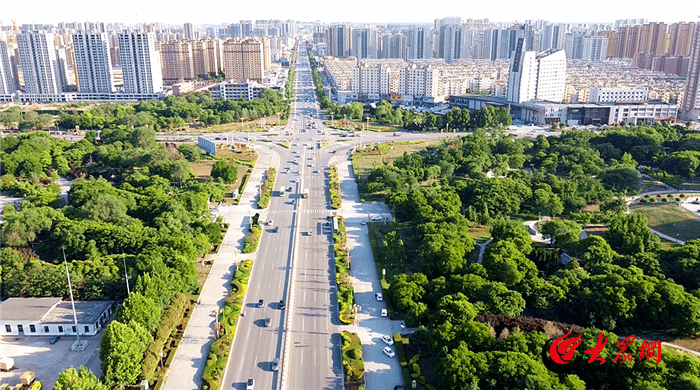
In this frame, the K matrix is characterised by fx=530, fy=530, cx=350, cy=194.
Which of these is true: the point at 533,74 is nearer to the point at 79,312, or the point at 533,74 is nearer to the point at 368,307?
the point at 368,307

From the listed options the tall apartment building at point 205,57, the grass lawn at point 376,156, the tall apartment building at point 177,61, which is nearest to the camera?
the grass lawn at point 376,156

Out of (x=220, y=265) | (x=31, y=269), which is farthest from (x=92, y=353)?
(x=220, y=265)

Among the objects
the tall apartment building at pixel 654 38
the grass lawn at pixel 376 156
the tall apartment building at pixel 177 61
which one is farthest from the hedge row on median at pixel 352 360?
the tall apartment building at pixel 654 38

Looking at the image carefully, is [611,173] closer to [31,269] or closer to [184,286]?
[184,286]

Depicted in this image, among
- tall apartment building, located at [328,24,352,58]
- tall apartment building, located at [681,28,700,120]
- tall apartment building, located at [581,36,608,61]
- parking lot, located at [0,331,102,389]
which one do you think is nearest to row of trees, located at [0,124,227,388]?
parking lot, located at [0,331,102,389]

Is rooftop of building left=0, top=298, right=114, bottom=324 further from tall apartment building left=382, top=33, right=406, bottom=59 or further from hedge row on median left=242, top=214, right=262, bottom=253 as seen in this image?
tall apartment building left=382, top=33, right=406, bottom=59

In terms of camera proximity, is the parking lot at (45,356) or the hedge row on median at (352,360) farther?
the parking lot at (45,356)

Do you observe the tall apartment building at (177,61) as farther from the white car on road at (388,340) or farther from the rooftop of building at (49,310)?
the white car on road at (388,340)

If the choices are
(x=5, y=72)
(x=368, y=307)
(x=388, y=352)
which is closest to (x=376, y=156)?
(x=368, y=307)

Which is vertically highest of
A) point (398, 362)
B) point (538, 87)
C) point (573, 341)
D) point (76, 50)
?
point (76, 50)
